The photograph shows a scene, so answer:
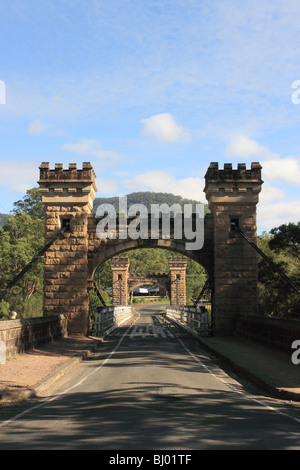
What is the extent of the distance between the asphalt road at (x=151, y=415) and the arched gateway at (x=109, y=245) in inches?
361

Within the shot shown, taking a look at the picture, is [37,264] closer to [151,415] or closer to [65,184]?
[65,184]

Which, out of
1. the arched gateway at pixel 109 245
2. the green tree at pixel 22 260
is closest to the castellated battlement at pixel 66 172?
the arched gateway at pixel 109 245

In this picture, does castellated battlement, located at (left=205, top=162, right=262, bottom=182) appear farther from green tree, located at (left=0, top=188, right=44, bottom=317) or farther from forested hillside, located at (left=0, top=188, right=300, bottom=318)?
green tree, located at (left=0, top=188, right=44, bottom=317)

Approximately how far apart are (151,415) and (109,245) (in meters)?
16.2

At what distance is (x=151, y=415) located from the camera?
24.6 feet

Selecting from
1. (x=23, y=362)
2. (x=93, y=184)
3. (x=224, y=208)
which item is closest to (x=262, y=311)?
(x=224, y=208)

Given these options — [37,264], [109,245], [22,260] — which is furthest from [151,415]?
[37,264]

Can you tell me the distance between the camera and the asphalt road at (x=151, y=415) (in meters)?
5.85

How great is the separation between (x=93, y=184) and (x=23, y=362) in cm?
1182

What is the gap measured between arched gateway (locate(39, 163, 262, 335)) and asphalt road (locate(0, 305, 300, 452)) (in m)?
9.17

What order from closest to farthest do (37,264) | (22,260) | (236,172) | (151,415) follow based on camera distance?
(151,415) → (236,172) → (22,260) → (37,264)

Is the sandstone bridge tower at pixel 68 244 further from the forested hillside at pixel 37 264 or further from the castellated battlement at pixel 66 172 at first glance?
the forested hillside at pixel 37 264
